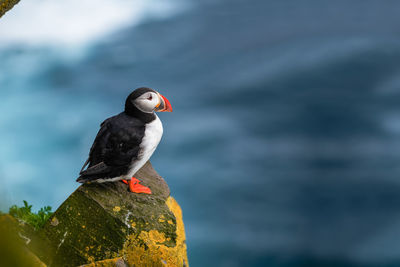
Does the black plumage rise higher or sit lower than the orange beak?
lower

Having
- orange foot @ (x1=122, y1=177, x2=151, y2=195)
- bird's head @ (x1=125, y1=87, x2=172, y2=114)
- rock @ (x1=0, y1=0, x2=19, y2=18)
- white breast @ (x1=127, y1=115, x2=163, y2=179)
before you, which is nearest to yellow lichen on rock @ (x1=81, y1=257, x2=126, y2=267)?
orange foot @ (x1=122, y1=177, x2=151, y2=195)

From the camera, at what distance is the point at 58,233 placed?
15.2 feet

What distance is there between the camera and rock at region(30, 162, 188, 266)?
15.0 ft

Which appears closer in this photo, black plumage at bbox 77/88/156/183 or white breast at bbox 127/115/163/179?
black plumage at bbox 77/88/156/183

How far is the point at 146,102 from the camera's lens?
4.74 meters

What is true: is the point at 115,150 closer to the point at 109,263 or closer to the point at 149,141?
the point at 149,141

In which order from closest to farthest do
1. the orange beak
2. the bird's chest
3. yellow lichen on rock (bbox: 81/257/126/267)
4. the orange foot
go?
yellow lichen on rock (bbox: 81/257/126/267) → the bird's chest → the orange beak → the orange foot

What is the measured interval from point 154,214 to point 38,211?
164 centimetres

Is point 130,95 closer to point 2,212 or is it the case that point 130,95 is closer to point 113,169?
point 113,169

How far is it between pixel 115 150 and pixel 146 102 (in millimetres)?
666

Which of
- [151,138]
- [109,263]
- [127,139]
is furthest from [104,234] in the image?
[151,138]

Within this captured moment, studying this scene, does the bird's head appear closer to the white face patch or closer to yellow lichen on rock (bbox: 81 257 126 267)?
the white face patch

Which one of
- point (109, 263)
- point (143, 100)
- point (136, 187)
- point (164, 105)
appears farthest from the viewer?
point (136, 187)

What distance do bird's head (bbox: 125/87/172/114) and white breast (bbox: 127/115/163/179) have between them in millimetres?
191
